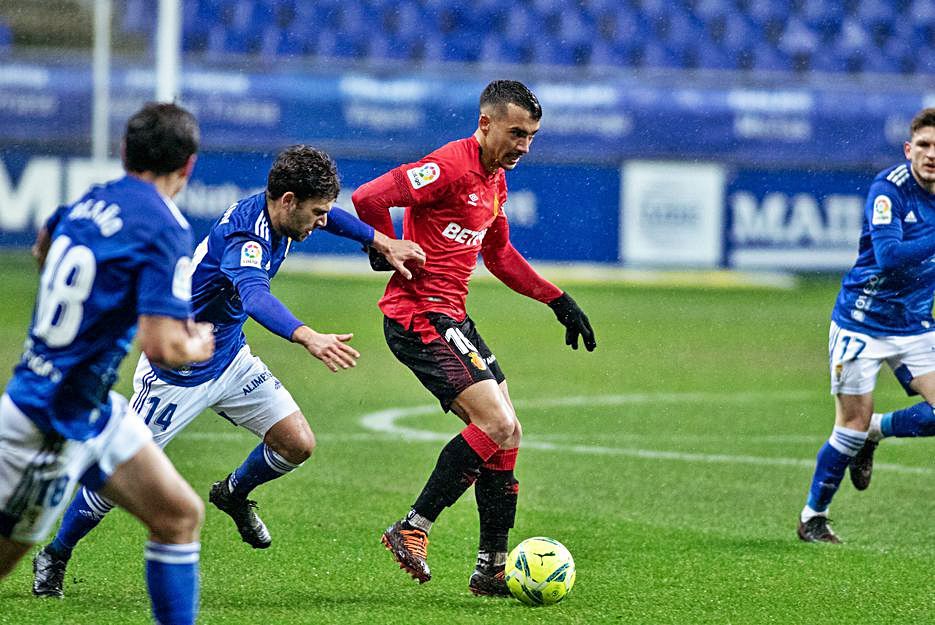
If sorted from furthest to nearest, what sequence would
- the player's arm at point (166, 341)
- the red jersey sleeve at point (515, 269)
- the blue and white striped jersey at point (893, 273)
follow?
Answer: the blue and white striped jersey at point (893, 273), the red jersey sleeve at point (515, 269), the player's arm at point (166, 341)

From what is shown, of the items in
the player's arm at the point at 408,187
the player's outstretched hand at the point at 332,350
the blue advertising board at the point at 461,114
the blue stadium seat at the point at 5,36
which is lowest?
the blue advertising board at the point at 461,114

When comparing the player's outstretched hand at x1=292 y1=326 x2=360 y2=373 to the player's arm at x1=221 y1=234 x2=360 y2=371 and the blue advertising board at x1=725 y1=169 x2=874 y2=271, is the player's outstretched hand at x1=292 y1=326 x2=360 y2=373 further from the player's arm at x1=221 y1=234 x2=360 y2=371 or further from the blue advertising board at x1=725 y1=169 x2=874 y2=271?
the blue advertising board at x1=725 y1=169 x2=874 y2=271

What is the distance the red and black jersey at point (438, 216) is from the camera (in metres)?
6.01

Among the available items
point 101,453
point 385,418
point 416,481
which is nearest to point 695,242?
point 385,418

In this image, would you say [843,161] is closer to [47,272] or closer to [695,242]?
[695,242]

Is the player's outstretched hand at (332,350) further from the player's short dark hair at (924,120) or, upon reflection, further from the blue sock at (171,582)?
the player's short dark hair at (924,120)

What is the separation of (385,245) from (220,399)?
1.00 m

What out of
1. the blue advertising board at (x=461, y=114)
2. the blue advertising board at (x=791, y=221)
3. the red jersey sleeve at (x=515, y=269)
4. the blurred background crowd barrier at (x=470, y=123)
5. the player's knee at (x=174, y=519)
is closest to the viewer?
the player's knee at (x=174, y=519)

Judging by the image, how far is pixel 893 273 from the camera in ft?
23.2

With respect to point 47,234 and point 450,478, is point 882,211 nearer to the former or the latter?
point 450,478

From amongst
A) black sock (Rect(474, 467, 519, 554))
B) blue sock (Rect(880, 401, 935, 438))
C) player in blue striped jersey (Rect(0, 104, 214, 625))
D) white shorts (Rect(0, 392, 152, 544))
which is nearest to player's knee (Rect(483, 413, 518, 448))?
black sock (Rect(474, 467, 519, 554))

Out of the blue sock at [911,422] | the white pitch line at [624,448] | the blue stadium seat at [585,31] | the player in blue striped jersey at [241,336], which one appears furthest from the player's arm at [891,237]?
the blue stadium seat at [585,31]

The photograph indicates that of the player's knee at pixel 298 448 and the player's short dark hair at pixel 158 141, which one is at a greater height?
the player's short dark hair at pixel 158 141

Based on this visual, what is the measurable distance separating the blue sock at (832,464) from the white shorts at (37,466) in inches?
157
